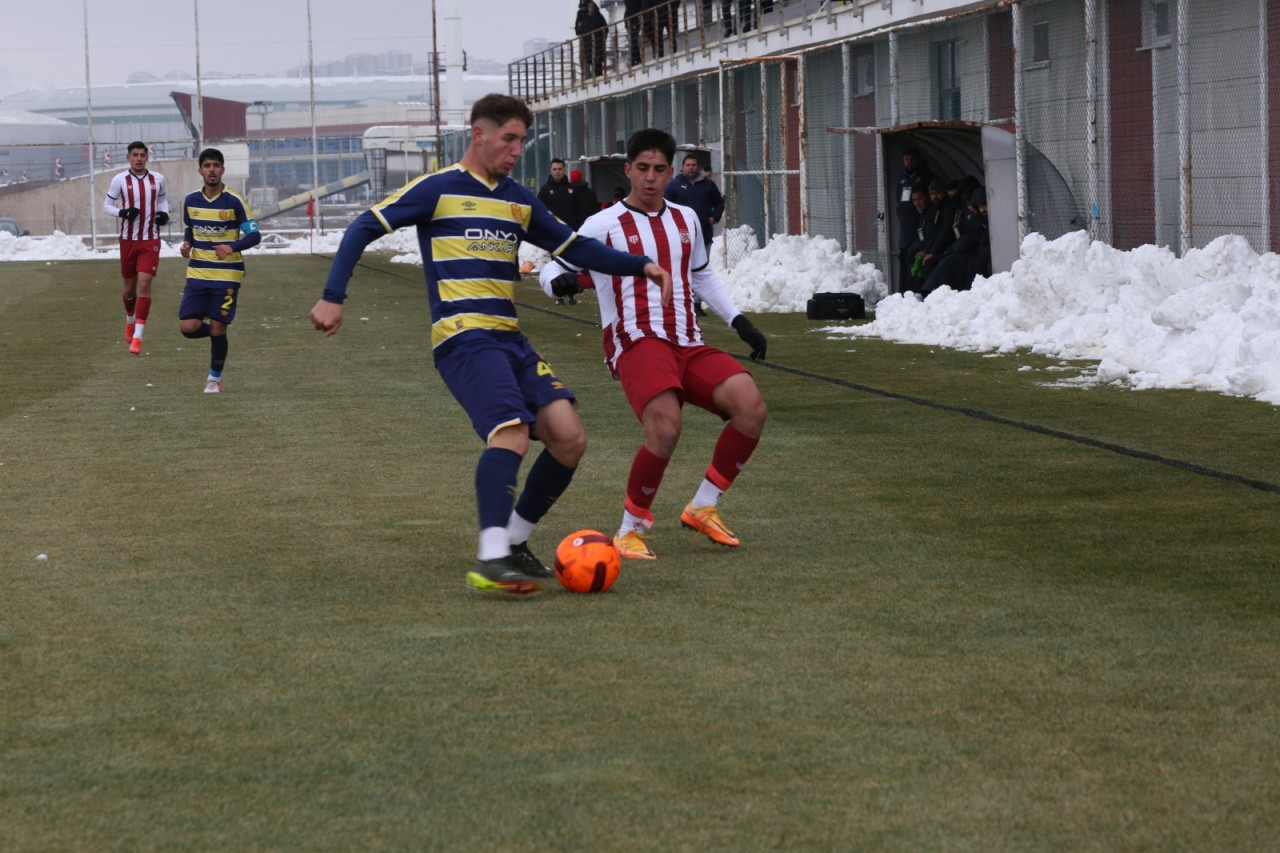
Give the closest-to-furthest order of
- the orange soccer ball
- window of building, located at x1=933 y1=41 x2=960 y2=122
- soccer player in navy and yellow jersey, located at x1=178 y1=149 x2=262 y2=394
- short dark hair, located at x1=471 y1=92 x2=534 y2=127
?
the orange soccer ball
short dark hair, located at x1=471 y1=92 x2=534 y2=127
soccer player in navy and yellow jersey, located at x1=178 y1=149 x2=262 y2=394
window of building, located at x1=933 y1=41 x2=960 y2=122

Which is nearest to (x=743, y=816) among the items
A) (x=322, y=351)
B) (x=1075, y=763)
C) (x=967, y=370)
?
(x=1075, y=763)

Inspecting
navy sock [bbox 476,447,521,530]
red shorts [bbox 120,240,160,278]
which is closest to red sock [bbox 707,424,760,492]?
navy sock [bbox 476,447,521,530]

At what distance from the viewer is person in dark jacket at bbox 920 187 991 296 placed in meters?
19.7

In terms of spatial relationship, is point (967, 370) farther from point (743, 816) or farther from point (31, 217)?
point (31, 217)

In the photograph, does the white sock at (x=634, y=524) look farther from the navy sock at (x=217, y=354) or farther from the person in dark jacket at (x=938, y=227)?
the person in dark jacket at (x=938, y=227)

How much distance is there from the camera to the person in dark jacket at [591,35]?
4550 centimetres

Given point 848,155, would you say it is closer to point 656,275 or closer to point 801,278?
point 801,278

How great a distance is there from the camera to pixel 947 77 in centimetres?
2364

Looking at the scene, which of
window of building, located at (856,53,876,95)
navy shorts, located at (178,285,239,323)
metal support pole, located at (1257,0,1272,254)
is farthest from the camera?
window of building, located at (856,53,876,95)

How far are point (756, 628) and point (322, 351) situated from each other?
1289 centimetres

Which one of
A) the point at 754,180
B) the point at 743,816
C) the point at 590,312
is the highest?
the point at 754,180

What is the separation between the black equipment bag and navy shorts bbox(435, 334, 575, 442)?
1497cm

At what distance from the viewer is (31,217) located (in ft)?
243

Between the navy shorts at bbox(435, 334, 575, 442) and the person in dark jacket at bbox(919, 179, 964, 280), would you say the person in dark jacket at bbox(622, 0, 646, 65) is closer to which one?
the person in dark jacket at bbox(919, 179, 964, 280)
